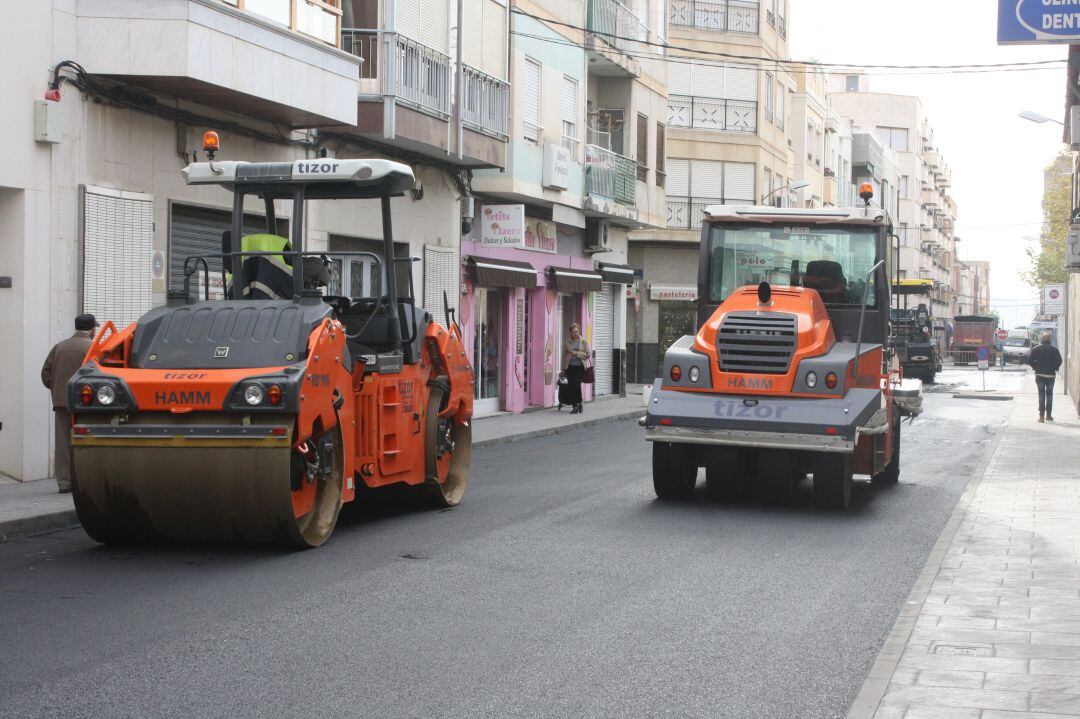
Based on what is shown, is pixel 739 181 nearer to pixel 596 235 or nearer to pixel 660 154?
pixel 660 154

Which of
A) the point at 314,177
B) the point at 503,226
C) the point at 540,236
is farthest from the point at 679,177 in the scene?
the point at 314,177

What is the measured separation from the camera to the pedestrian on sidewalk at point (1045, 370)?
1108 inches

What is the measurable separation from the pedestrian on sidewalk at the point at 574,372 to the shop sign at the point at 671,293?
17.2m

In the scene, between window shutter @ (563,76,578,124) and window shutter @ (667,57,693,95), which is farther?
Result: window shutter @ (667,57,693,95)

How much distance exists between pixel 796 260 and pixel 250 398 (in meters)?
6.98

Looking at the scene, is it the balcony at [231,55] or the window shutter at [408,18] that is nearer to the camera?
the balcony at [231,55]

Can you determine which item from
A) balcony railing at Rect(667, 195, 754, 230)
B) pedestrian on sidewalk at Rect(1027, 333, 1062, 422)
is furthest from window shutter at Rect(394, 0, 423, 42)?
balcony railing at Rect(667, 195, 754, 230)

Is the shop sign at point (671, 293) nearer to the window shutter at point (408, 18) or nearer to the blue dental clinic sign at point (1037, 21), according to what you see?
the window shutter at point (408, 18)

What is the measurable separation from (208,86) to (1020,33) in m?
8.81

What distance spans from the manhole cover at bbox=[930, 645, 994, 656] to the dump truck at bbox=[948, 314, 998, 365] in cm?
7495

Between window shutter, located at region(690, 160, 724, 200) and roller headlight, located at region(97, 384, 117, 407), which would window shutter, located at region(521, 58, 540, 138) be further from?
window shutter, located at region(690, 160, 724, 200)

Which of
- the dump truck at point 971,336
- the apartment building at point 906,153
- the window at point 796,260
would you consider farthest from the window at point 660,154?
the apartment building at point 906,153

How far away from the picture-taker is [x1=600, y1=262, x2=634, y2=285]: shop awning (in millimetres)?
32303

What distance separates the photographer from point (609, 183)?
3031cm
